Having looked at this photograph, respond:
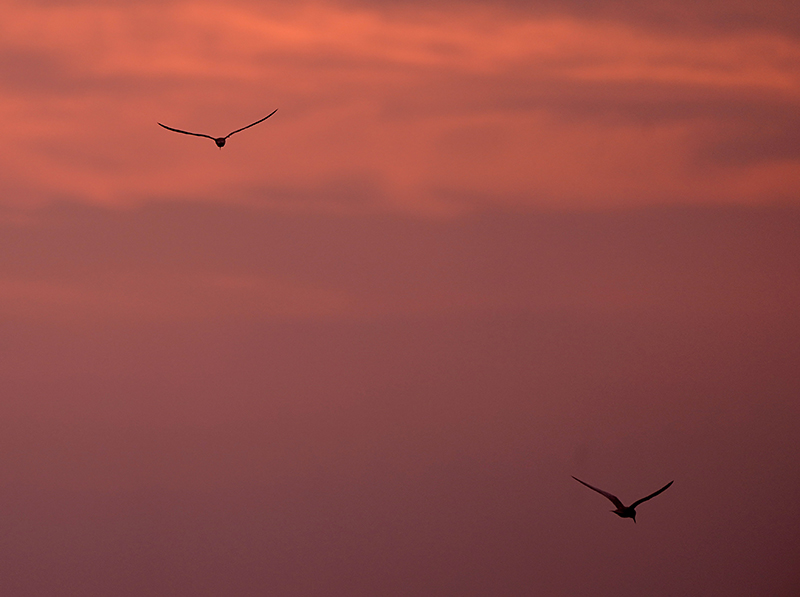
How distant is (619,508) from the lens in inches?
3253

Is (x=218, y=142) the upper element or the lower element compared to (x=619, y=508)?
upper

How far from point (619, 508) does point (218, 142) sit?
41004mm

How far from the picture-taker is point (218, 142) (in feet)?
257
